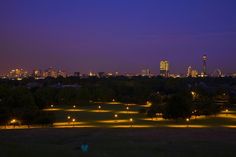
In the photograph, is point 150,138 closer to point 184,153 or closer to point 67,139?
point 67,139

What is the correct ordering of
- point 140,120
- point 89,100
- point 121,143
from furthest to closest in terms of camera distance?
point 89,100, point 140,120, point 121,143

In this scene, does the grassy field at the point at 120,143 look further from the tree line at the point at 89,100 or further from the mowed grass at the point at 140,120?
the tree line at the point at 89,100

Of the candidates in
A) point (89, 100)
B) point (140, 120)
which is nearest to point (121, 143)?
point (140, 120)

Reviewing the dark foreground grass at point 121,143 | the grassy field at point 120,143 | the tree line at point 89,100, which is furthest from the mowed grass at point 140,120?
the grassy field at point 120,143

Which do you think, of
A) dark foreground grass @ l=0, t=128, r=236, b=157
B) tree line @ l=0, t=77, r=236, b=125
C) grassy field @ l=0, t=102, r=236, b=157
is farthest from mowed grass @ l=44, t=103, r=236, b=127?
grassy field @ l=0, t=102, r=236, b=157

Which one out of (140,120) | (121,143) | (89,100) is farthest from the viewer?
(89,100)

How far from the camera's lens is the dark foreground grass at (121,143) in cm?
3089

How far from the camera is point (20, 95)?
82188 mm

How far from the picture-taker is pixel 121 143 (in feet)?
129

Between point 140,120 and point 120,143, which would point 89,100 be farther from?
point 120,143

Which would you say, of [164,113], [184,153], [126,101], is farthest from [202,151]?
[126,101]

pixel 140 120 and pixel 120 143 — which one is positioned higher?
pixel 120 143

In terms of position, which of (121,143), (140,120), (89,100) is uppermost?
(121,143)

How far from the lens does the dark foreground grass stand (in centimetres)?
3089
